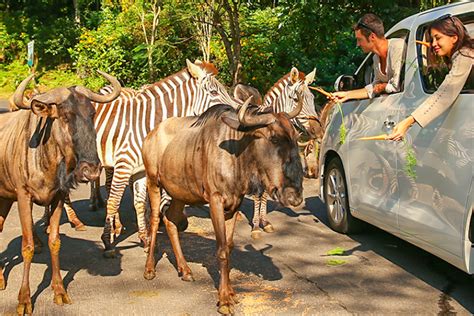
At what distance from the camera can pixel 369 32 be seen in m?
7.29

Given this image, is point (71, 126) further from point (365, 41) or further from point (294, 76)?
point (294, 76)

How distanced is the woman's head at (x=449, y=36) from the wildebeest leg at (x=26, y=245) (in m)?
3.73

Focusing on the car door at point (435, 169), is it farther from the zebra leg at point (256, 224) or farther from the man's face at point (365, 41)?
the zebra leg at point (256, 224)

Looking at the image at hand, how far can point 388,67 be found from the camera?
279 inches

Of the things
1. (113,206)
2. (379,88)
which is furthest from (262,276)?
(379,88)

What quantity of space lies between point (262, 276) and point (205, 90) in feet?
9.22

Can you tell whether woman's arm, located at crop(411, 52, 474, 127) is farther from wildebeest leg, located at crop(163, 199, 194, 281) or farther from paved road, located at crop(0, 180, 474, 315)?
wildebeest leg, located at crop(163, 199, 194, 281)

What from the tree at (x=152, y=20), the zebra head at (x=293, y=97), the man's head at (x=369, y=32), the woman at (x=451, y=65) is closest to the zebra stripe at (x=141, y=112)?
the zebra head at (x=293, y=97)

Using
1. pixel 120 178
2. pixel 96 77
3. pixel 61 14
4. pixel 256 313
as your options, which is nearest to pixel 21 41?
pixel 61 14

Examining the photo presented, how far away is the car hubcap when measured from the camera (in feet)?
27.5

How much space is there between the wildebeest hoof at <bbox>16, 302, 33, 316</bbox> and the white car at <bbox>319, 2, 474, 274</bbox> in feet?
11.3

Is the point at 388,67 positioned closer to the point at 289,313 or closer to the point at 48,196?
the point at 289,313

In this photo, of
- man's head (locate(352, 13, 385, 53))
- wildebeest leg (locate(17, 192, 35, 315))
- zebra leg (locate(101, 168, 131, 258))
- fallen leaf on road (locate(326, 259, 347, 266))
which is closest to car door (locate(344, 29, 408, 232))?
man's head (locate(352, 13, 385, 53))

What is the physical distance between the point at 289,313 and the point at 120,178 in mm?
3175
